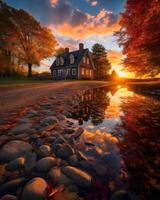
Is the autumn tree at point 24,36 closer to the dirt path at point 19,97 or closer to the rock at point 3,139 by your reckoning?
the dirt path at point 19,97

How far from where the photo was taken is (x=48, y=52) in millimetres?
24906

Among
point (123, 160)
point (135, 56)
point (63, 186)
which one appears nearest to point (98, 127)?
point (123, 160)

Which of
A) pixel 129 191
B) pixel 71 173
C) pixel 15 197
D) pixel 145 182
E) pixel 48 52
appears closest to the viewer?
pixel 15 197

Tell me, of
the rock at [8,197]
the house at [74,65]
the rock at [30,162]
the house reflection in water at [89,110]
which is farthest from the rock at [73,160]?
the house at [74,65]

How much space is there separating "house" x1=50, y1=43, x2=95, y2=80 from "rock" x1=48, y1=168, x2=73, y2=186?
91.0 feet

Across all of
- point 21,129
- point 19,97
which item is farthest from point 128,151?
point 19,97

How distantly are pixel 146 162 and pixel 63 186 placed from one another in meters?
1.03

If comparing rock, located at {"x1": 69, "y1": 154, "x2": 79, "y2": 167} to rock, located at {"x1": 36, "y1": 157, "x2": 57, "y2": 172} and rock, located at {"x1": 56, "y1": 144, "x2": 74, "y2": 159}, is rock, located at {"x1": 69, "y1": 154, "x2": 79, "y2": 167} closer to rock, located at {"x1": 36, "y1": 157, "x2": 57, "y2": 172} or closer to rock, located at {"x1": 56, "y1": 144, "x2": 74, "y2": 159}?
rock, located at {"x1": 56, "y1": 144, "x2": 74, "y2": 159}

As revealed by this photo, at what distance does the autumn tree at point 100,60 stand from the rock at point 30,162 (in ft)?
122

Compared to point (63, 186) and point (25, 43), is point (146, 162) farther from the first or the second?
point (25, 43)

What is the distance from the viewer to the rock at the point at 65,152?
5.48ft

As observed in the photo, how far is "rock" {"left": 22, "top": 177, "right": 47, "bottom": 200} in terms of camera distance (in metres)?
1.05

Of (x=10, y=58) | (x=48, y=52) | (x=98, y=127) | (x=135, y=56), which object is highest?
(x=48, y=52)

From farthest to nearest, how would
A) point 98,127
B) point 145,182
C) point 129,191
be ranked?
point 98,127, point 145,182, point 129,191
